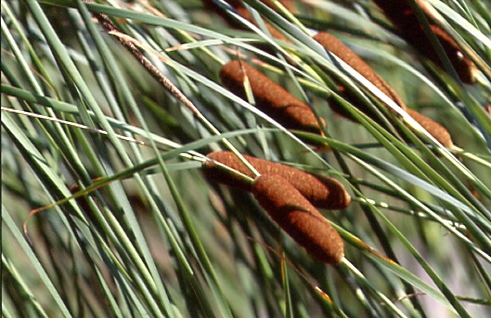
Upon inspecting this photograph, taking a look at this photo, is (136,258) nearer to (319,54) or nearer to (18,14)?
(319,54)

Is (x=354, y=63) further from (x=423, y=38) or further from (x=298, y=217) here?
(x=298, y=217)

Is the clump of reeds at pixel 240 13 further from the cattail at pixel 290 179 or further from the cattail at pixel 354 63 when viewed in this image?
the cattail at pixel 290 179

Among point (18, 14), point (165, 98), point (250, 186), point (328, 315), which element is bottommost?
point (328, 315)

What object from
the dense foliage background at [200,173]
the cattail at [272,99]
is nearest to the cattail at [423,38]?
the dense foliage background at [200,173]

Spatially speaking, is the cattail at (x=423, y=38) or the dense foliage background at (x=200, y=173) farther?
the cattail at (x=423, y=38)

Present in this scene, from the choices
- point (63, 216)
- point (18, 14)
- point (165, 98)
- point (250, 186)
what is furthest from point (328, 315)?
point (18, 14)

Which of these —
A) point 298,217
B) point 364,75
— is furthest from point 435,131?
point 298,217
